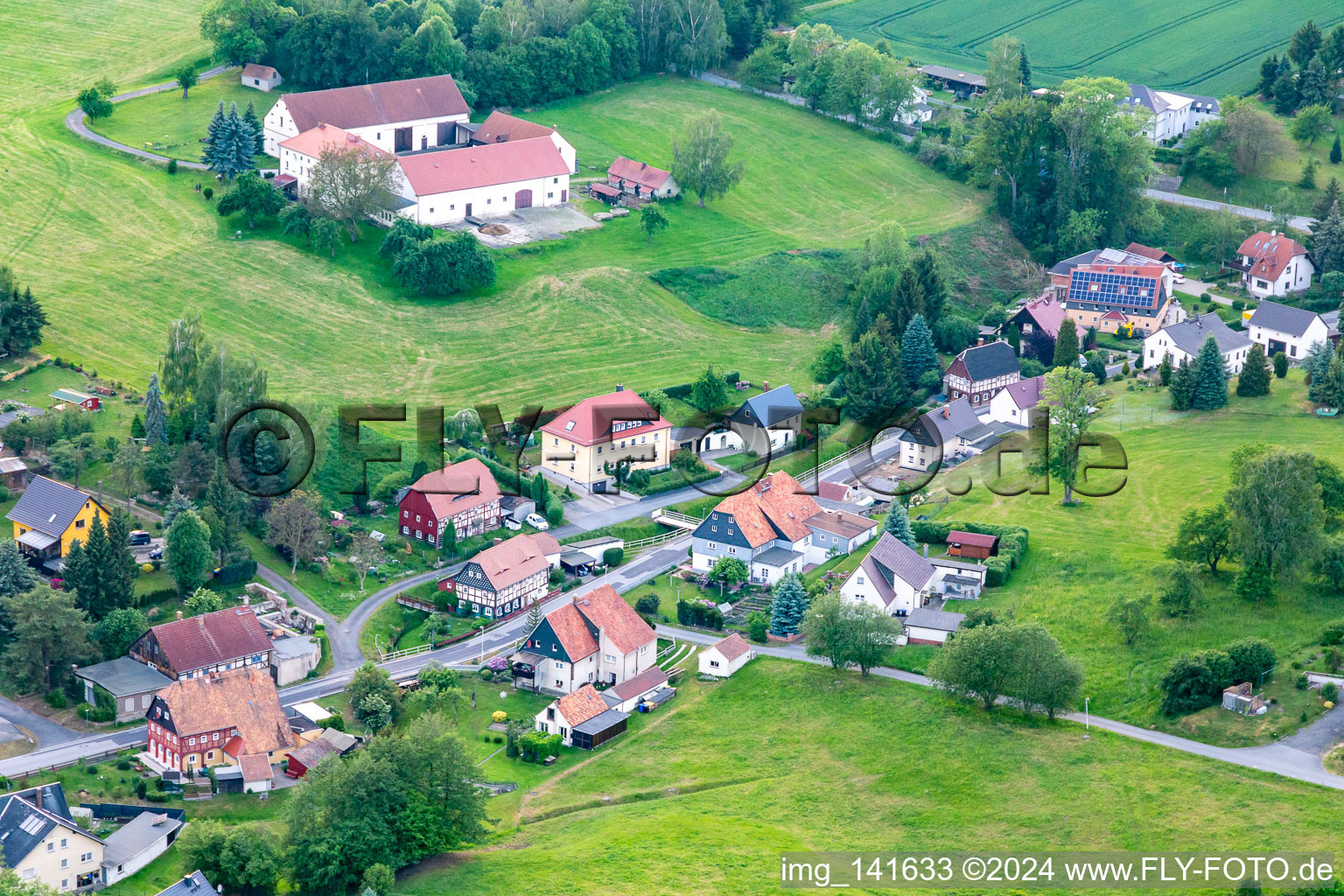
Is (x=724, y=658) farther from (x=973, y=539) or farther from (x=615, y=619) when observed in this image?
(x=973, y=539)

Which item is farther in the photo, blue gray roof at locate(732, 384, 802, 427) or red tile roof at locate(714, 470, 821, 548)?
blue gray roof at locate(732, 384, 802, 427)

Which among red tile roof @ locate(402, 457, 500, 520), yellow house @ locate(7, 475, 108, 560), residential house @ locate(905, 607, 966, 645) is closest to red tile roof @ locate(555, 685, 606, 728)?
red tile roof @ locate(402, 457, 500, 520)

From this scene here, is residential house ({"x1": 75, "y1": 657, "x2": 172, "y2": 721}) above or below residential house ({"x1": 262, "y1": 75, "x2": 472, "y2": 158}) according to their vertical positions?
below

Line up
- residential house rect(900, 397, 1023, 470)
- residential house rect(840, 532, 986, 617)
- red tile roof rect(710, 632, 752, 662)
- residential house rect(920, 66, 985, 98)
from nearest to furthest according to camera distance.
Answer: red tile roof rect(710, 632, 752, 662)
residential house rect(840, 532, 986, 617)
residential house rect(900, 397, 1023, 470)
residential house rect(920, 66, 985, 98)

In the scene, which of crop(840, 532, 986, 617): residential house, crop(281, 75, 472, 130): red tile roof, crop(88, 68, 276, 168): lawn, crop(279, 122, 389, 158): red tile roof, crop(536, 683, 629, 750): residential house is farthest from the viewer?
crop(281, 75, 472, 130): red tile roof

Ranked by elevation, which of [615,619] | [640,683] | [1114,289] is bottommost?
[640,683]

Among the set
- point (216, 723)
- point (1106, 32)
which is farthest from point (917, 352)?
point (1106, 32)

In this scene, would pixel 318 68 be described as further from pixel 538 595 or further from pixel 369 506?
pixel 538 595

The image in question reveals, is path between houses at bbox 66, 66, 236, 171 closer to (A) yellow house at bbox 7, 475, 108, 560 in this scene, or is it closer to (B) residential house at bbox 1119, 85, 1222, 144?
(A) yellow house at bbox 7, 475, 108, 560
